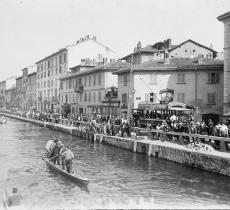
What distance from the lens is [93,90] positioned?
2562 inches

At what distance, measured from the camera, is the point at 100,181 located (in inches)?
896

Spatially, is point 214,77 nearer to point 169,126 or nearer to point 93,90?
point 169,126

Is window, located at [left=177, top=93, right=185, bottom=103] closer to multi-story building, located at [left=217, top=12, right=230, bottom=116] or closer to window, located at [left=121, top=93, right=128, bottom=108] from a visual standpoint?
window, located at [left=121, top=93, right=128, bottom=108]

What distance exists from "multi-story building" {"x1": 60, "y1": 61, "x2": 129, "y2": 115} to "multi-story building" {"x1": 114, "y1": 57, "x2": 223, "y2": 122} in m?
5.91

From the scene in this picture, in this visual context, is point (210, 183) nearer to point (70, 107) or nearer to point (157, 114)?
point (157, 114)

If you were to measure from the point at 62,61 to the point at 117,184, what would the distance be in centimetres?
6614

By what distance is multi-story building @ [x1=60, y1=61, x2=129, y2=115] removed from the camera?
2319 inches

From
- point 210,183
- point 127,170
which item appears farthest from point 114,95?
point 210,183

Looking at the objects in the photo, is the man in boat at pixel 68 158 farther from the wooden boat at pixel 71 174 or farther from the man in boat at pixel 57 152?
the man in boat at pixel 57 152

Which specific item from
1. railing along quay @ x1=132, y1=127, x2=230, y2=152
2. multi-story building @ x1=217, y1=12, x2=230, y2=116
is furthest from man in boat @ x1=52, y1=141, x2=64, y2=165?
multi-story building @ x1=217, y1=12, x2=230, y2=116

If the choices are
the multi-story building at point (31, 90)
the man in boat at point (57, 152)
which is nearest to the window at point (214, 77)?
the man in boat at point (57, 152)

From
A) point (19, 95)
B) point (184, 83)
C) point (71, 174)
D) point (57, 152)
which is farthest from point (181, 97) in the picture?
point (19, 95)

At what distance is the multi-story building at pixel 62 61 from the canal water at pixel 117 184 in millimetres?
51432

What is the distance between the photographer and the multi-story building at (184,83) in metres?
47.4
